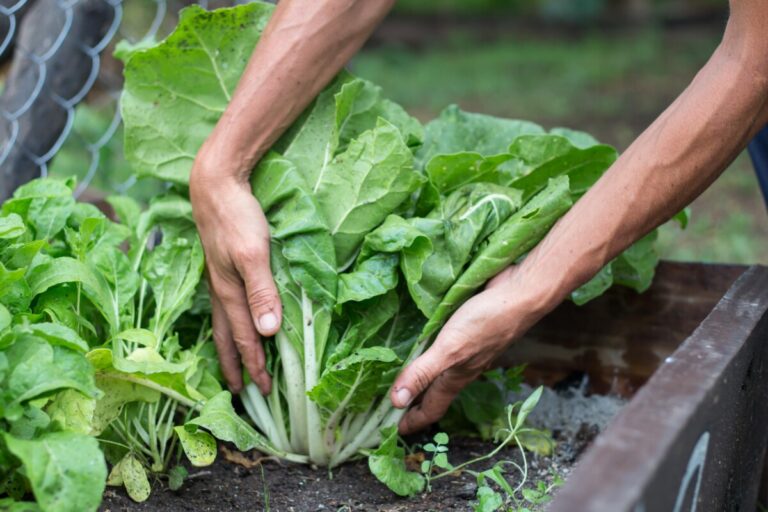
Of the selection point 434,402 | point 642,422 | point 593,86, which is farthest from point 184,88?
point 593,86

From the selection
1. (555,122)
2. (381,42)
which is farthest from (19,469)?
(381,42)

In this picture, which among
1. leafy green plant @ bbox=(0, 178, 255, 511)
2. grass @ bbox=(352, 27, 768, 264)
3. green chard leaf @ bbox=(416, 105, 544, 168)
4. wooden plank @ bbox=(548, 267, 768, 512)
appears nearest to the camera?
wooden plank @ bbox=(548, 267, 768, 512)

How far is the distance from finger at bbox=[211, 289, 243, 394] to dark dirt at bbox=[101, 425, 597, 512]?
169 mm

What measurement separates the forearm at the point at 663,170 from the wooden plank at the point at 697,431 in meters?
0.23

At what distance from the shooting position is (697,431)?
1.16m

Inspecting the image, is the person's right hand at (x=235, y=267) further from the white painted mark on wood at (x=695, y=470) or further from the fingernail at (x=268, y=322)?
the white painted mark on wood at (x=695, y=470)

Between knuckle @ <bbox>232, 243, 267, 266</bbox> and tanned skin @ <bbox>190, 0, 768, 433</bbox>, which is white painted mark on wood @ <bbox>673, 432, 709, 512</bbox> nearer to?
tanned skin @ <bbox>190, 0, 768, 433</bbox>

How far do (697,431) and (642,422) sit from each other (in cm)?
15

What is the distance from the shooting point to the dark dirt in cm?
169

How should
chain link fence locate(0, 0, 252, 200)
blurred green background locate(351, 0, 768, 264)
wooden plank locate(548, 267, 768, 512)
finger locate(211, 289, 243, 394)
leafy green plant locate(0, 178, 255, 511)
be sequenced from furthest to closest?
blurred green background locate(351, 0, 768, 264) < chain link fence locate(0, 0, 252, 200) < finger locate(211, 289, 243, 394) < leafy green plant locate(0, 178, 255, 511) < wooden plank locate(548, 267, 768, 512)

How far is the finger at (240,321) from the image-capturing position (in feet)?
5.97

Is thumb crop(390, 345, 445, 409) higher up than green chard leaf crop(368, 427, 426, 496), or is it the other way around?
thumb crop(390, 345, 445, 409)

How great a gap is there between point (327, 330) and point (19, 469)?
64 centimetres

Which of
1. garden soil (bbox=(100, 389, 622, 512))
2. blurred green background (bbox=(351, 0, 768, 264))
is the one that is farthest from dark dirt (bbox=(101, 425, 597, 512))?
blurred green background (bbox=(351, 0, 768, 264))
